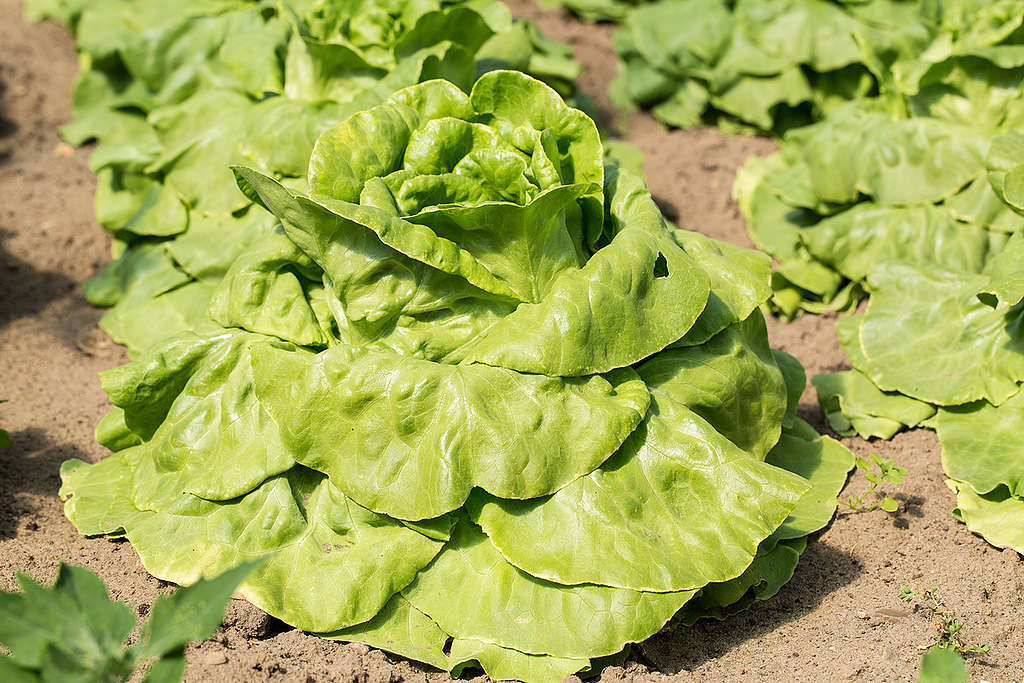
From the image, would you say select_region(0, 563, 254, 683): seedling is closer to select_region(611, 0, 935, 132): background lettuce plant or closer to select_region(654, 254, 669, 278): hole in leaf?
select_region(654, 254, 669, 278): hole in leaf

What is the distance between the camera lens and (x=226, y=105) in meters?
5.82

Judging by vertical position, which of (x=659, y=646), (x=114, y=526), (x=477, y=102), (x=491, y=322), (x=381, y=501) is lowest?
(x=659, y=646)

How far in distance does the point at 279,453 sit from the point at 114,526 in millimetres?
759

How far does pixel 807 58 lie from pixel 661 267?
12.3ft

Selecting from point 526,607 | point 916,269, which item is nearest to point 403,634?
point 526,607

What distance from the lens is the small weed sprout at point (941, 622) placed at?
3580mm

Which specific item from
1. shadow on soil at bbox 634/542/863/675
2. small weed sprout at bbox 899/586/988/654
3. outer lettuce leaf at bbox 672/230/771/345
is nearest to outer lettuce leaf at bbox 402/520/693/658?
shadow on soil at bbox 634/542/863/675

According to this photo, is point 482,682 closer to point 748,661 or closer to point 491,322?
point 748,661

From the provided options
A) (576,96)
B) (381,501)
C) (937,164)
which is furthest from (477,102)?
(576,96)

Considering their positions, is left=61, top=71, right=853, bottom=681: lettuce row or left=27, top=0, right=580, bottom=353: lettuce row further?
left=27, top=0, right=580, bottom=353: lettuce row

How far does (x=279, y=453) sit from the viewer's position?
374cm

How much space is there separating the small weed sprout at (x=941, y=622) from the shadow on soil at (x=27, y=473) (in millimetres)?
3440

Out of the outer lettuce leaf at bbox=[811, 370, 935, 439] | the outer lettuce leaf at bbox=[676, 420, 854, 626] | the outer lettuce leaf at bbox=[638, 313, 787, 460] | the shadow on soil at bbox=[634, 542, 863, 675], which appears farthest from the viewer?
the outer lettuce leaf at bbox=[811, 370, 935, 439]

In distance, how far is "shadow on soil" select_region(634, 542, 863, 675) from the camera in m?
3.70
